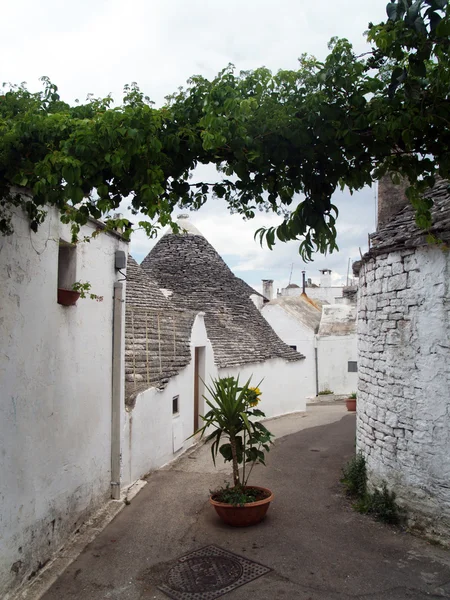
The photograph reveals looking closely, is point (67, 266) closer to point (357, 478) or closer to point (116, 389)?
point (116, 389)

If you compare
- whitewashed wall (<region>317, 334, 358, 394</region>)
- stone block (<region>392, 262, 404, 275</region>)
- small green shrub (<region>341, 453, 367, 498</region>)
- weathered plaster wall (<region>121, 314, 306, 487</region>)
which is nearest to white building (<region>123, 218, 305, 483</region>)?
weathered plaster wall (<region>121, 314, 306, 487</region>)

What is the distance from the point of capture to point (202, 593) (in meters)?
5.27

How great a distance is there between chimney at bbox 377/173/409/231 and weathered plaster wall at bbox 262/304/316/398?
63.7 feet

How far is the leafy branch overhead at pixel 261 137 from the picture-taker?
3574mm

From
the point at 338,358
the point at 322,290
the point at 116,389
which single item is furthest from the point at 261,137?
the point at 322,290

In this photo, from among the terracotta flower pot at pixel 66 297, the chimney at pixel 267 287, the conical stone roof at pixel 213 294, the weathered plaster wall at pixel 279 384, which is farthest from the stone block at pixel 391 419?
the chimney at pixel 267 287

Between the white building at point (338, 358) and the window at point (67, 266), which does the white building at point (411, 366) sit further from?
the white building at point (338, 358)

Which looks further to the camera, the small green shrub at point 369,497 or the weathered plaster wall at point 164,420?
the weathered plaster wall at point 164,420

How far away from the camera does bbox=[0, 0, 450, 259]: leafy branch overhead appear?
3.57 meters

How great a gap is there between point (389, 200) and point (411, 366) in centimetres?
310

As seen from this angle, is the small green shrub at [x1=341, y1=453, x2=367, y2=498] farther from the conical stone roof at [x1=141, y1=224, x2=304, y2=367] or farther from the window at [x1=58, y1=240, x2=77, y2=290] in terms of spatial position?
the conical stone roof at [x1=141, y1=224, x2=304, y2=367]

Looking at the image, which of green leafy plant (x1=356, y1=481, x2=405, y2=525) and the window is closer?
the window

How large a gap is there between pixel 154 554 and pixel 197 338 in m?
8.06

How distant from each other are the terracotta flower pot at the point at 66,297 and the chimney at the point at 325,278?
3974 centimetres
